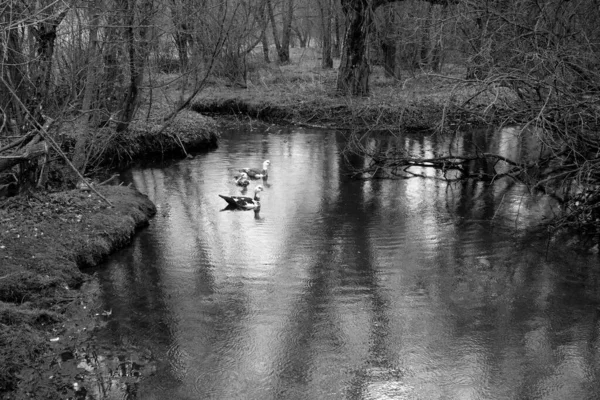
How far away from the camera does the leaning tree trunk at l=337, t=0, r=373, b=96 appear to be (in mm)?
24828

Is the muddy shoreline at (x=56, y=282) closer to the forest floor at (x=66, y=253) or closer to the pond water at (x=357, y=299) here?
the forest floor at (x=66, y=253)

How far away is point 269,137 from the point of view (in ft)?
74.5

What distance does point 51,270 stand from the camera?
31.7ft

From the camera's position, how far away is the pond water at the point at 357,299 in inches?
286

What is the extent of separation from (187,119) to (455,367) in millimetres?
15840

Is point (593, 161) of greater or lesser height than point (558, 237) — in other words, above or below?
above

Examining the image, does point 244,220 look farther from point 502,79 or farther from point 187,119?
point 187,119

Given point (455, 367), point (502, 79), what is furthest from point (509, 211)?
point (455, 367)

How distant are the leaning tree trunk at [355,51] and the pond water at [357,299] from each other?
11.6 metres

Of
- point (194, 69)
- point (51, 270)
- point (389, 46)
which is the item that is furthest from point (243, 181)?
point (389, 46)

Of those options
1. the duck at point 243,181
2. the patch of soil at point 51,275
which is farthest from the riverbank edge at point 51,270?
the duck at point 243,181

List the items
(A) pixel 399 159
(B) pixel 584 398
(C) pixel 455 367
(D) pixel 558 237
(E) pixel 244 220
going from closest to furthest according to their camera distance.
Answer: (B) pixel 584 398, (C) pixel 455 367, (D) pixel 558 237, (E) pixel 244 220, (A) pixel 399 159

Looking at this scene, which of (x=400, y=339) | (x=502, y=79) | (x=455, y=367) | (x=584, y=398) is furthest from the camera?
(x=502, y=79)

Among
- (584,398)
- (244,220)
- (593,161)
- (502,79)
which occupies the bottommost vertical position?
(584,398)
